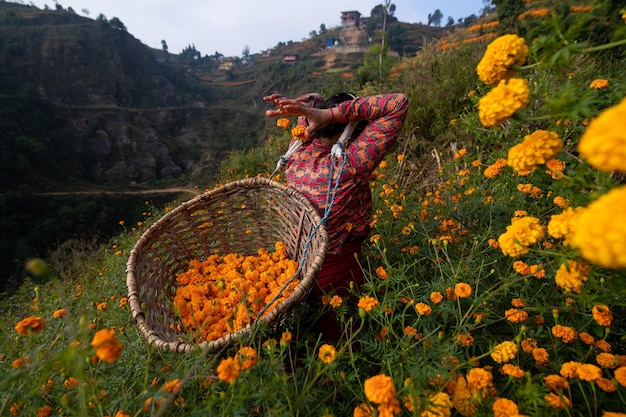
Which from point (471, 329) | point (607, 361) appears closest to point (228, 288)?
point (471, 329)

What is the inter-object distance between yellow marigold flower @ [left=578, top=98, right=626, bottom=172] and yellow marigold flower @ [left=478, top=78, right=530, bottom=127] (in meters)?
0.24

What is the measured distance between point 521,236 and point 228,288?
1.28 m

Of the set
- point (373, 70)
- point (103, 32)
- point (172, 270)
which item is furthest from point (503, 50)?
point (103, 32)

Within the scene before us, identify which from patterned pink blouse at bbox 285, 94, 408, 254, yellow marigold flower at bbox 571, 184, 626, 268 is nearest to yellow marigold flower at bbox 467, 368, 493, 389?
yellow marigold flower at bbox 571, 184, 626, 268

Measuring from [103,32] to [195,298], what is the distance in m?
51.5

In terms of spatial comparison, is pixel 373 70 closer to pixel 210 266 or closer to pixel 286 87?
pixel 210 266

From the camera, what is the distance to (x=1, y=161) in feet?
65.0

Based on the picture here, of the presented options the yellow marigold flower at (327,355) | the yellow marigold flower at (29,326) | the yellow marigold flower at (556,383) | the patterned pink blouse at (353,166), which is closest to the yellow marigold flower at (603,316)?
the yellow marigold flower at (556,383)

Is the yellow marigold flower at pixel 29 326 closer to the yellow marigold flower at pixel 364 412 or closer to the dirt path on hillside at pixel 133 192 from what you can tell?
the yellow marigold flower at pixel 364 412

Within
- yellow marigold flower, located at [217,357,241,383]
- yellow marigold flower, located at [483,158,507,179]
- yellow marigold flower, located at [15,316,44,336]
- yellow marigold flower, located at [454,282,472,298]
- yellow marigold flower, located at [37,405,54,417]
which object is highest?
yellow marigold flower, located at [483,158,507,179]

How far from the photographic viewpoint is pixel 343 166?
1429 mm

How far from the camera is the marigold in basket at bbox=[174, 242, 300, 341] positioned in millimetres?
1320

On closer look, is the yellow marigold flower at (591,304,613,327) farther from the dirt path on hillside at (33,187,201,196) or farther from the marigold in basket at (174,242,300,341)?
the dirt path on hillside at (33,187,201,196)

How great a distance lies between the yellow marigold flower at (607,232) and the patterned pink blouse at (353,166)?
1.02 metres
